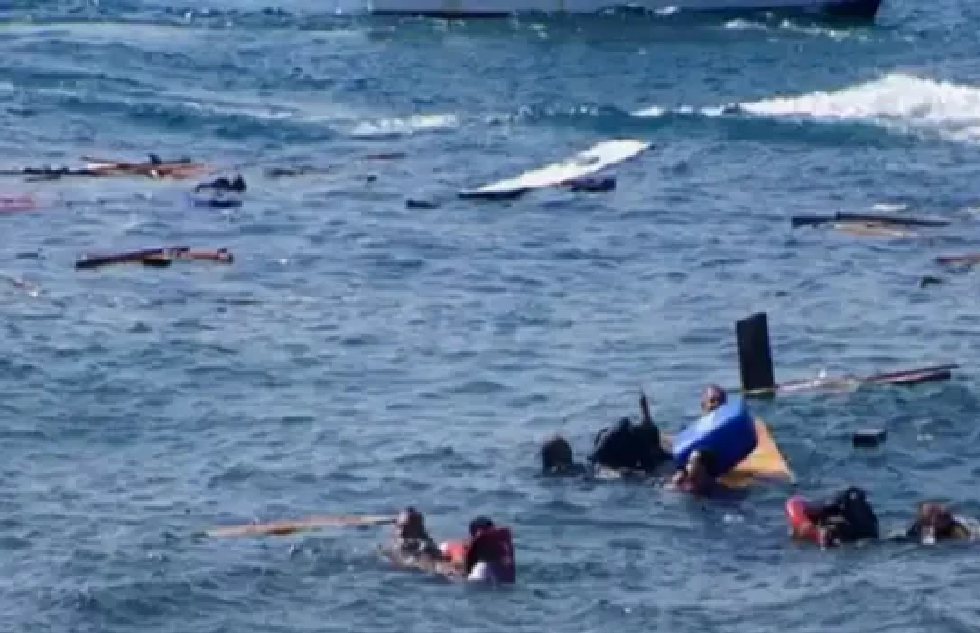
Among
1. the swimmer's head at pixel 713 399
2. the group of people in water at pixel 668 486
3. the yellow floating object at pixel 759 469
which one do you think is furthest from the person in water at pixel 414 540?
the swimmer's head at pixel 713 399

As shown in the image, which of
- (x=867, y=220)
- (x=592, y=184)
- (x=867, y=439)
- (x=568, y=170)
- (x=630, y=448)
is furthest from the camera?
(x=568, y=170)

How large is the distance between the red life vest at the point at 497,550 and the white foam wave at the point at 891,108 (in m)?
35.9

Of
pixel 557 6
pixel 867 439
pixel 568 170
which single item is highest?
pixel 557 6

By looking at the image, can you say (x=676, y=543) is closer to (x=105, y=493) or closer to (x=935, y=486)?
(x=935, y=486)

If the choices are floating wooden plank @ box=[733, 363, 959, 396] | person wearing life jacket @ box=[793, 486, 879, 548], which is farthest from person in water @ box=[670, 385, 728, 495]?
floating wooden plank @ box=[733, 363, 959, 396]

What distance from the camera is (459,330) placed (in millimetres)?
45906

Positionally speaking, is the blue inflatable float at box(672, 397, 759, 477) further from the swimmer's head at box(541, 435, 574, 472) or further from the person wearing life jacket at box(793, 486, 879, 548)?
the person wearing life jacket at box(793, 486, 879, 548)

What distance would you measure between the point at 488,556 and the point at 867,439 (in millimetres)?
7895

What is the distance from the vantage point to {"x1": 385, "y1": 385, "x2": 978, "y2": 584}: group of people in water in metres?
31.9

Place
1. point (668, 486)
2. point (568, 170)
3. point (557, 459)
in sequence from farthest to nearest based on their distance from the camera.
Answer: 1. point (568, 170)
2. point (557, 459)
3. point (668, 486)

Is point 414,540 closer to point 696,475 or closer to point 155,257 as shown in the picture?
point 696,475

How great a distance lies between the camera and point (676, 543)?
33.6m

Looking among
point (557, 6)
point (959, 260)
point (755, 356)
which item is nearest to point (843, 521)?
point (755, 356)

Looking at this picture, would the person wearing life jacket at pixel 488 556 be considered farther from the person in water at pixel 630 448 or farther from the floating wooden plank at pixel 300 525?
the person in water at pixel 630 448
